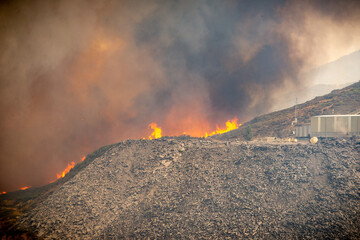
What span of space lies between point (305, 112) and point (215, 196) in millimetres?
60491

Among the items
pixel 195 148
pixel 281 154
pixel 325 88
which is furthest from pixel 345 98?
pixel 325 88

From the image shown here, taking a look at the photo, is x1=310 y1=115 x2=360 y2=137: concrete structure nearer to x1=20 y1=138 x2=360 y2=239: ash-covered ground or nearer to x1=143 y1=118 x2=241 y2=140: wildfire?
x1=20 y1=138 x2=360 y2=239: ash-covered ground

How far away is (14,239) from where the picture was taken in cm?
3312

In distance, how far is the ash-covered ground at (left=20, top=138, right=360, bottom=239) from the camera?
29.9 metres

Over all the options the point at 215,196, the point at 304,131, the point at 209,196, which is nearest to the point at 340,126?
the point at 304,131

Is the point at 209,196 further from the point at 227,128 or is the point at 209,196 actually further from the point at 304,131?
the point at 227,128

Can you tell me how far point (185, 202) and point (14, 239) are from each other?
2310 centimetres

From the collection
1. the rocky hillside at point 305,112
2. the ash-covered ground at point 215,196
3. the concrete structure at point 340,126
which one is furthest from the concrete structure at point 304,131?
the rocky hillside at point 305,112

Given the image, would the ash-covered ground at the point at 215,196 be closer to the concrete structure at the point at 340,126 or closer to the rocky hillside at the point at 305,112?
the concrete structure at the point at 340,126

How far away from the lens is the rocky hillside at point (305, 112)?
72.7m

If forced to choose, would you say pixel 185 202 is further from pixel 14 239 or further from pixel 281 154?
pixel 14 239

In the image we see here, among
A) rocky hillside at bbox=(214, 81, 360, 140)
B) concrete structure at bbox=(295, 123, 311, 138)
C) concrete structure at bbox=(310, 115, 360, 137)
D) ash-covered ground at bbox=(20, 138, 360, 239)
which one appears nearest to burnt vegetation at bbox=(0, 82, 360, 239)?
ash-covered ground at bbox=(20, 138, 360, 239)

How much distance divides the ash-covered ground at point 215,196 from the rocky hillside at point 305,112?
3141 centimetres

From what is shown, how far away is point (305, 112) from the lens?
81.8m
